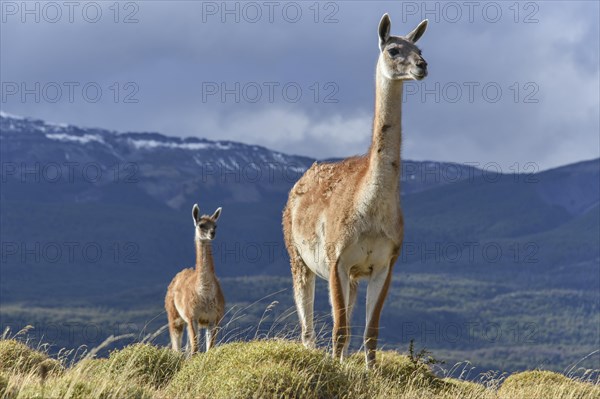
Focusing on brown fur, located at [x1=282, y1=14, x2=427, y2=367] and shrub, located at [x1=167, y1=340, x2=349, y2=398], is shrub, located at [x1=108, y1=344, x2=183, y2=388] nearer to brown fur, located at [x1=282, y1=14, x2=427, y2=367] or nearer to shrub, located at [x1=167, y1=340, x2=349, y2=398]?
shrub, located at [x1=167, y1=340, x2=349, y2=398]

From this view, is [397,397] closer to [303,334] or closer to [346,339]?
[346,339]

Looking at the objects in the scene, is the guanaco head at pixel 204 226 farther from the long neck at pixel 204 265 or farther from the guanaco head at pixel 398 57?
the guanaco head at pixel 398 57

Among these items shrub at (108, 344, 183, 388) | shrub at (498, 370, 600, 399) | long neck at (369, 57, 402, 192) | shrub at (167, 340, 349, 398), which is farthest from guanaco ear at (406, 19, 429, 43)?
shrub at (108, 344, 183, 388)

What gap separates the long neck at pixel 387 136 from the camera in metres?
13.6

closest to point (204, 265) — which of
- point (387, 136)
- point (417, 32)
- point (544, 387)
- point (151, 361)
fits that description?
point (151, 361)

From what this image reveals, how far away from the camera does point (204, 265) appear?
24734 millimetres

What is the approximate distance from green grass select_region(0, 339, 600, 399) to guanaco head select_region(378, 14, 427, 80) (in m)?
3.60

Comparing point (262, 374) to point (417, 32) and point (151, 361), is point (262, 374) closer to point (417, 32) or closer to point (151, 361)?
point (151, 361)

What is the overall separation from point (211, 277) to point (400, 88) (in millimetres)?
11623

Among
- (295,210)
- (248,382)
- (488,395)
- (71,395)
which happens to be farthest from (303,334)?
(71,395)

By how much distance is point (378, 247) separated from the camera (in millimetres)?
13406

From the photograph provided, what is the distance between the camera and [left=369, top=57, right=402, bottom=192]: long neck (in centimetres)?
1356

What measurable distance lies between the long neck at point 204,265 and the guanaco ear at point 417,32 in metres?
11.0

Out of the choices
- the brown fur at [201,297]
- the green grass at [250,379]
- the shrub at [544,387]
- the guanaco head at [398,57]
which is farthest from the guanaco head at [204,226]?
the guanaco head at [398,57]
